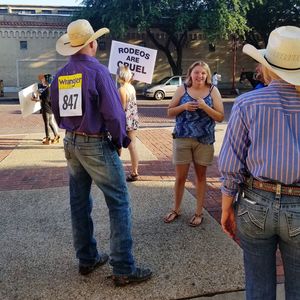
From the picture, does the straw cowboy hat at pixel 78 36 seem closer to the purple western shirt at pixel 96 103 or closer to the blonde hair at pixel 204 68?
the purple western shirt at pixel 96 103

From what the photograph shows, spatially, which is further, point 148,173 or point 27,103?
point 27,103

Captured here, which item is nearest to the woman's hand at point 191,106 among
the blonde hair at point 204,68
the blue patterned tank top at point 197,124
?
the blue patterned tank top at point 197,124

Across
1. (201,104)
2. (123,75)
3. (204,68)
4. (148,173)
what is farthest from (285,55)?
(148,173)

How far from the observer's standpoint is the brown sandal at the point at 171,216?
4.52m

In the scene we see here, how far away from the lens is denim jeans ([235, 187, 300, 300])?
2.00m

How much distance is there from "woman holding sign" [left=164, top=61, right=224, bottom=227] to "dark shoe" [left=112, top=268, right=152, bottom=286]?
47.1 inches

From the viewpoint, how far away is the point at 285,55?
2.01 metres

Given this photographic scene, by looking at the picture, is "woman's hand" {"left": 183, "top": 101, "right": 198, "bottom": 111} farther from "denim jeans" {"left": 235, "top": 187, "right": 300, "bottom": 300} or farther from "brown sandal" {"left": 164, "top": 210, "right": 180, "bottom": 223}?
"denim jeans" {"left": 235, "top": 187, "right": 300, "bottom": 300}

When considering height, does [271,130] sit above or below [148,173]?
above

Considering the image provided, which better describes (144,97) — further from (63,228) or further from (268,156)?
(268,156)

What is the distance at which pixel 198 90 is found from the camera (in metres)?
4.16

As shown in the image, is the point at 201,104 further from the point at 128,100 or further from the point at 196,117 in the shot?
the point at 128,100

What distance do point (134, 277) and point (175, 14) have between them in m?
27.3

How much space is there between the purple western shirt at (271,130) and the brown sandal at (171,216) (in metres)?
2.52
